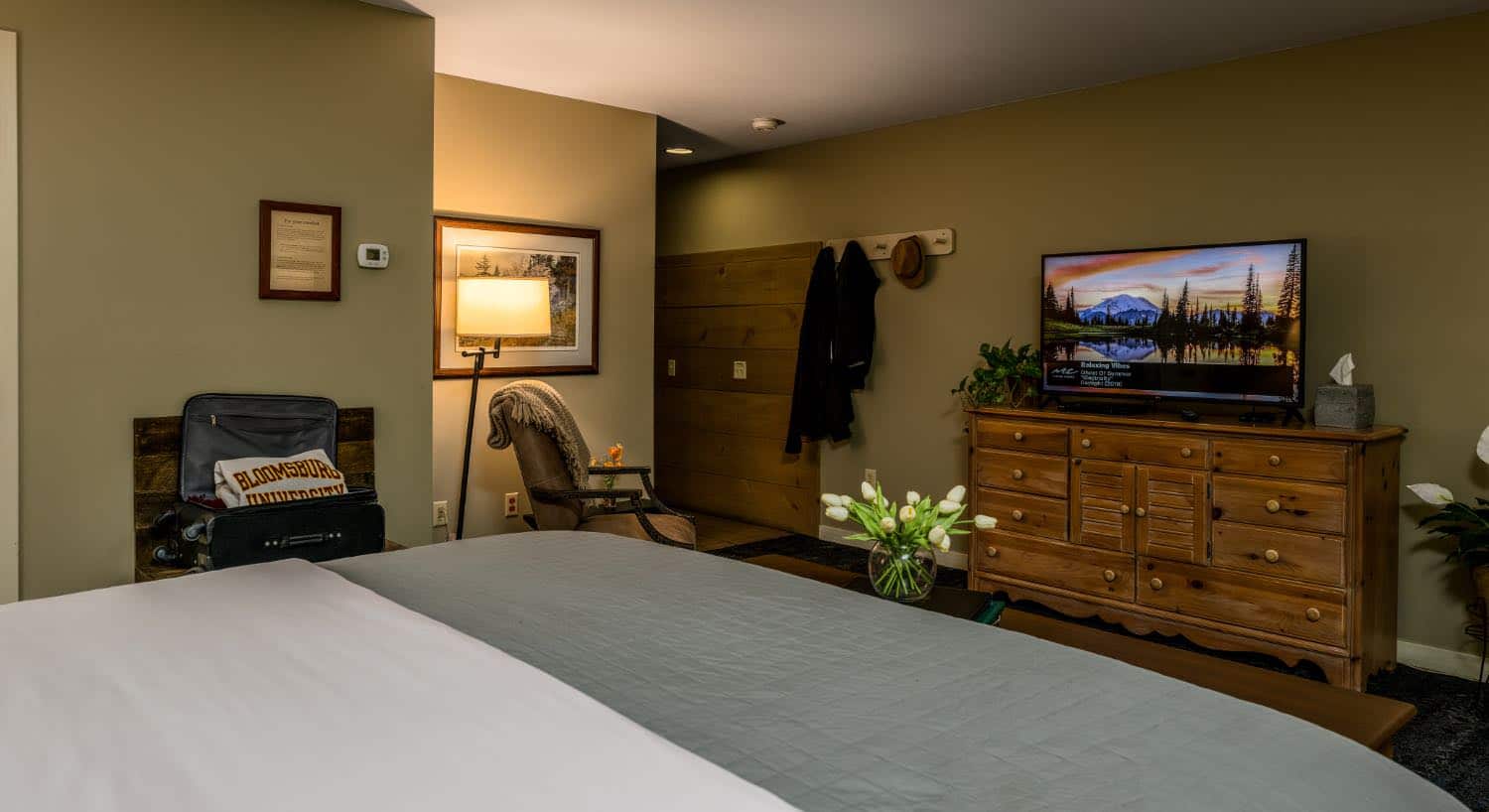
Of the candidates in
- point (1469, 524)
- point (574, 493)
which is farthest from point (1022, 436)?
point (574, 493)

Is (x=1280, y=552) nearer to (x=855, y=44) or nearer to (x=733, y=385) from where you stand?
(x=855, y=44)

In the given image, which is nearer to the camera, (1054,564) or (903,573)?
(903,573)

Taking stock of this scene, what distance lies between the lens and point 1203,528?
363 centimetres

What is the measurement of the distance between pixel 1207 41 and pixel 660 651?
3.53 metres

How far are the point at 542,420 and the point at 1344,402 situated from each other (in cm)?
304

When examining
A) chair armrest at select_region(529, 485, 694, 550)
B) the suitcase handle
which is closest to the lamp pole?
chair armrest at select_region(529, 485, 694, 550)

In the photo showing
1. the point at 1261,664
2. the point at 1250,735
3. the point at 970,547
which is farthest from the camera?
the point at 970,547

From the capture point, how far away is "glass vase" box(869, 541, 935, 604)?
7.01 ft

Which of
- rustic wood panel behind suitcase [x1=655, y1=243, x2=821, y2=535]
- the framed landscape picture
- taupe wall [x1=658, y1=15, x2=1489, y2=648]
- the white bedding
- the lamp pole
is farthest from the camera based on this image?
rustic wood panel behind suitcase [x1=655, y1=243, x2=821, y2=535]

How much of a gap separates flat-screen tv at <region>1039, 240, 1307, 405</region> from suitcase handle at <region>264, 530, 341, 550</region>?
3.04 m

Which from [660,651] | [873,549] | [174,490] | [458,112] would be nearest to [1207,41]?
[873,549]

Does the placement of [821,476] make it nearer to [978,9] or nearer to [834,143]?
[834,143]

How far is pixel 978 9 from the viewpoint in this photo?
3453mm

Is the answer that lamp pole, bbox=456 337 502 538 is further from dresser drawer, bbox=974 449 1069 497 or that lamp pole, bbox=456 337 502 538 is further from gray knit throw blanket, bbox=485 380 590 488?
dresser drawer, bbox=974 449 1069 497
